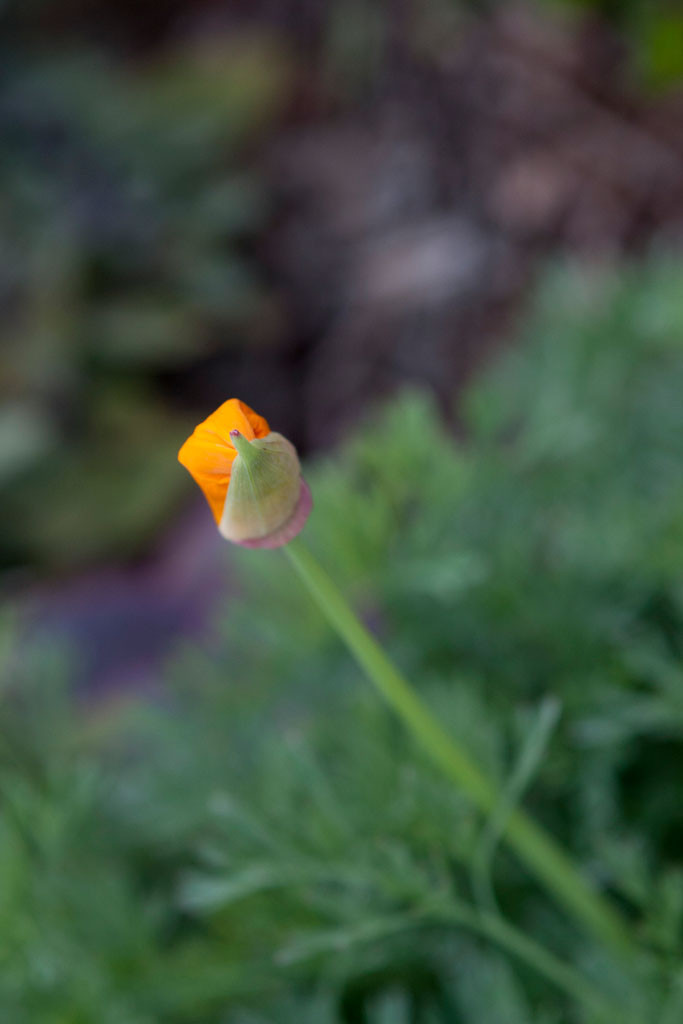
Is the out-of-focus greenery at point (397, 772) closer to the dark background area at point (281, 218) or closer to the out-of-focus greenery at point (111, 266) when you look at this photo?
the dark background area at point (281, 218)

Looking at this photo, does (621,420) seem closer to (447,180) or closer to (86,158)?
(447,180)

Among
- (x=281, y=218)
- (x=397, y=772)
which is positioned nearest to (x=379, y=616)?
(x=397, y=772)

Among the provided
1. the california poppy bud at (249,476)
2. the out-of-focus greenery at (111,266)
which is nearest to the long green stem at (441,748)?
the california poppy bud at (249,476)

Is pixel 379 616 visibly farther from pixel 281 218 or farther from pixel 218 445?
pixel 281 218

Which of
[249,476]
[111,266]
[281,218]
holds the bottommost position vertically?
[281,218]

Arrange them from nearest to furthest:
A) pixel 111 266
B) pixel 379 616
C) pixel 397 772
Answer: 1. pixel 397 772
2. pixel 379 616
3. pixel 111 266
